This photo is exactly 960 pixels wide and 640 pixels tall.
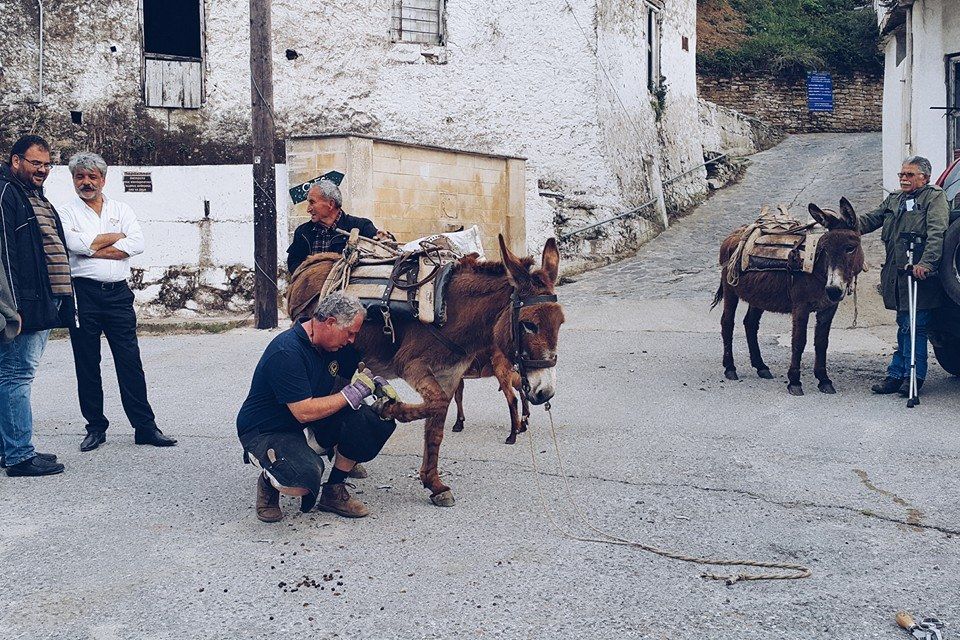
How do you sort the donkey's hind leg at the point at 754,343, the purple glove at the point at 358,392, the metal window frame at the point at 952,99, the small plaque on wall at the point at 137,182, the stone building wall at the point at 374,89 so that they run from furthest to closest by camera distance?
the stone building wall at the point at 374,89, the small plaque on wall at the point at 137,182, the metal window frame at the point at 952,99, the donkey's hind leg at the point at 754,343, the purple glove at the point at 358,392

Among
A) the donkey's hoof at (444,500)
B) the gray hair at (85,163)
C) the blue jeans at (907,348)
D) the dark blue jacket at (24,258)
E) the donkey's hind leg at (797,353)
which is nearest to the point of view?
the donkey's hoof at (444,500)

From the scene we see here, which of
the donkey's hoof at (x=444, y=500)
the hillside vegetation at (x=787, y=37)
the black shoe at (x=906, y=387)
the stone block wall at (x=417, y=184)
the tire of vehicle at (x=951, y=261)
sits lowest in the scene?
the donkey's hoof at (x=444, y=500)

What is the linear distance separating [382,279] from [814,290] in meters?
4.50

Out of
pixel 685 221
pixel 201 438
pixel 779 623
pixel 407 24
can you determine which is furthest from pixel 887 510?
pixel 685 221

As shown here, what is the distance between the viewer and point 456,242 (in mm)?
6027

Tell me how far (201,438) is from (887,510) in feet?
14.9

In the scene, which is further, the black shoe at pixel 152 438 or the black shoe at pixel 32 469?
the black shoe at pixel 152 438

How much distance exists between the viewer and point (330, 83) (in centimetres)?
1484

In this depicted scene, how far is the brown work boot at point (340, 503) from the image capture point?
4707 millimetres

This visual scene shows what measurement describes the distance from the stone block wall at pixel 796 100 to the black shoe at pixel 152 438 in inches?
849

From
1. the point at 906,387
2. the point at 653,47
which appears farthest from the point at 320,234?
the point at 653,47

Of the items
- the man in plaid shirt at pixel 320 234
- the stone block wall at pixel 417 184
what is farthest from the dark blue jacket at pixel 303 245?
the stone block wall at pixel 417 184

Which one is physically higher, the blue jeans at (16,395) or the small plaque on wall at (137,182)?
the small plaque on wall at (137,182)

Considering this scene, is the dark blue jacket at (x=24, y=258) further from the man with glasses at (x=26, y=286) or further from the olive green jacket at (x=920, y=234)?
the olive green jacket at (x=920, y=234)
